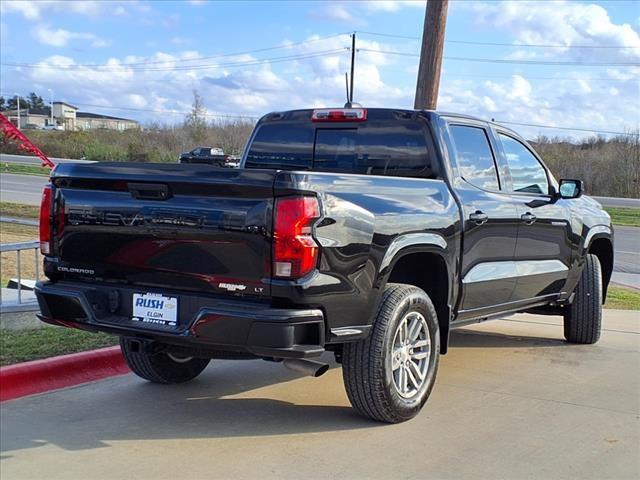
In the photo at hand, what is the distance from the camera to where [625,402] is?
5.71 m

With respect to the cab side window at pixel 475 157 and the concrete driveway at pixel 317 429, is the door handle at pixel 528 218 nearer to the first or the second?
the cab side window at pixel 475 157

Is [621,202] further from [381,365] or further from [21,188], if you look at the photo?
[381,365]

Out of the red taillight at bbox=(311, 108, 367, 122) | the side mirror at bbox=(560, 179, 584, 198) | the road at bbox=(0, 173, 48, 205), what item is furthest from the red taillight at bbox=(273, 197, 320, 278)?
the road at bbox=(0, 173, 48, 205)

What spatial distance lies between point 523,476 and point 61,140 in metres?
51.9

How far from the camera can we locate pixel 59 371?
223 inches

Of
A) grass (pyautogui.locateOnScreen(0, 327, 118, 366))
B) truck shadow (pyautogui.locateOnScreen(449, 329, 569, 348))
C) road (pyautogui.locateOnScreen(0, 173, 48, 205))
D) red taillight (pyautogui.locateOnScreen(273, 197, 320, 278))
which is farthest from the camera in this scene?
road (pyautogui.locateOnScreen(0, 173, 48, 205))

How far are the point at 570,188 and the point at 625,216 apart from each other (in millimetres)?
22056

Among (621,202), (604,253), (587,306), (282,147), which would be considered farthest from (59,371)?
(621,202)

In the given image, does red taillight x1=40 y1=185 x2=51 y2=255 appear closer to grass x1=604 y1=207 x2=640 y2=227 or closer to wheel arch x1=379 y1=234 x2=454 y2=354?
wheel arch x1=379 y1=234 x2=454 y2=354

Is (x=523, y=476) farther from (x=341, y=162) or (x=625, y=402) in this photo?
(x=341, y=162)

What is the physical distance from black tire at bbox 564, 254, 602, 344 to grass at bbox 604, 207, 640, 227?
60.2ft

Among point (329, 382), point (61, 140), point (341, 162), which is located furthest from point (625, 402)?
point (61, 140)

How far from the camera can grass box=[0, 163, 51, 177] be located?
34075 mm

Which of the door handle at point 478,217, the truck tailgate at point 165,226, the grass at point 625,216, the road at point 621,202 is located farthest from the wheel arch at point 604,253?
the road at point 621,202
